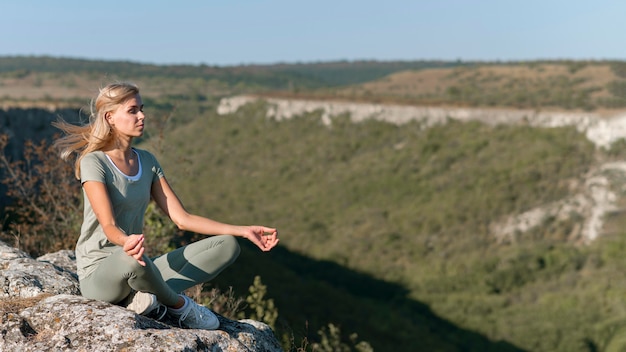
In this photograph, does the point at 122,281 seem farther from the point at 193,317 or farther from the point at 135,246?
the point at 193,317

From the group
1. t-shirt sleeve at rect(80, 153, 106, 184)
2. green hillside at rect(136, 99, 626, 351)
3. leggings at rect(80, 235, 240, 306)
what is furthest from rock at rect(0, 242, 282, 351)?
green hillside at rect(136, 99, 626, 351)

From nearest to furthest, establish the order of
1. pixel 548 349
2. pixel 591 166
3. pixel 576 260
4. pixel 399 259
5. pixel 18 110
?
1. pixel 548 349
2. pixel 18 110
3. pixel 576 260
4. pixel 399 259
5. pixel 591 166

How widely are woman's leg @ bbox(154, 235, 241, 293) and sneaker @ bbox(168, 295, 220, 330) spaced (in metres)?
0.24

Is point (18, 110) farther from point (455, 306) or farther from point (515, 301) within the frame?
point (515, 301)

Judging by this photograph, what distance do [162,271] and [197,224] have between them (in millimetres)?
388

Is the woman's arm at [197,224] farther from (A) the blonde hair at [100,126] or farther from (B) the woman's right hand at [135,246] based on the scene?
(B) the woman's right hand at [135,246]

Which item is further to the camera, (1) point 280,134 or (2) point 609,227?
(1) point 280,134

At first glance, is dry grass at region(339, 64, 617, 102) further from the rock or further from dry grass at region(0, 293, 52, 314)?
dry grass at region(0, 293, 52, 314)

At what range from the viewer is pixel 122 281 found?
15.1 ft

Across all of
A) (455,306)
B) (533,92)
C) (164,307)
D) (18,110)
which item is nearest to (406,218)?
(455,306)

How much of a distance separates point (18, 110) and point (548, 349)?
17046 mm

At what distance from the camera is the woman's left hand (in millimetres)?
5035

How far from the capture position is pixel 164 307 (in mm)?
4914

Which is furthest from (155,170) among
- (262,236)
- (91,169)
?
→ (262,236)
